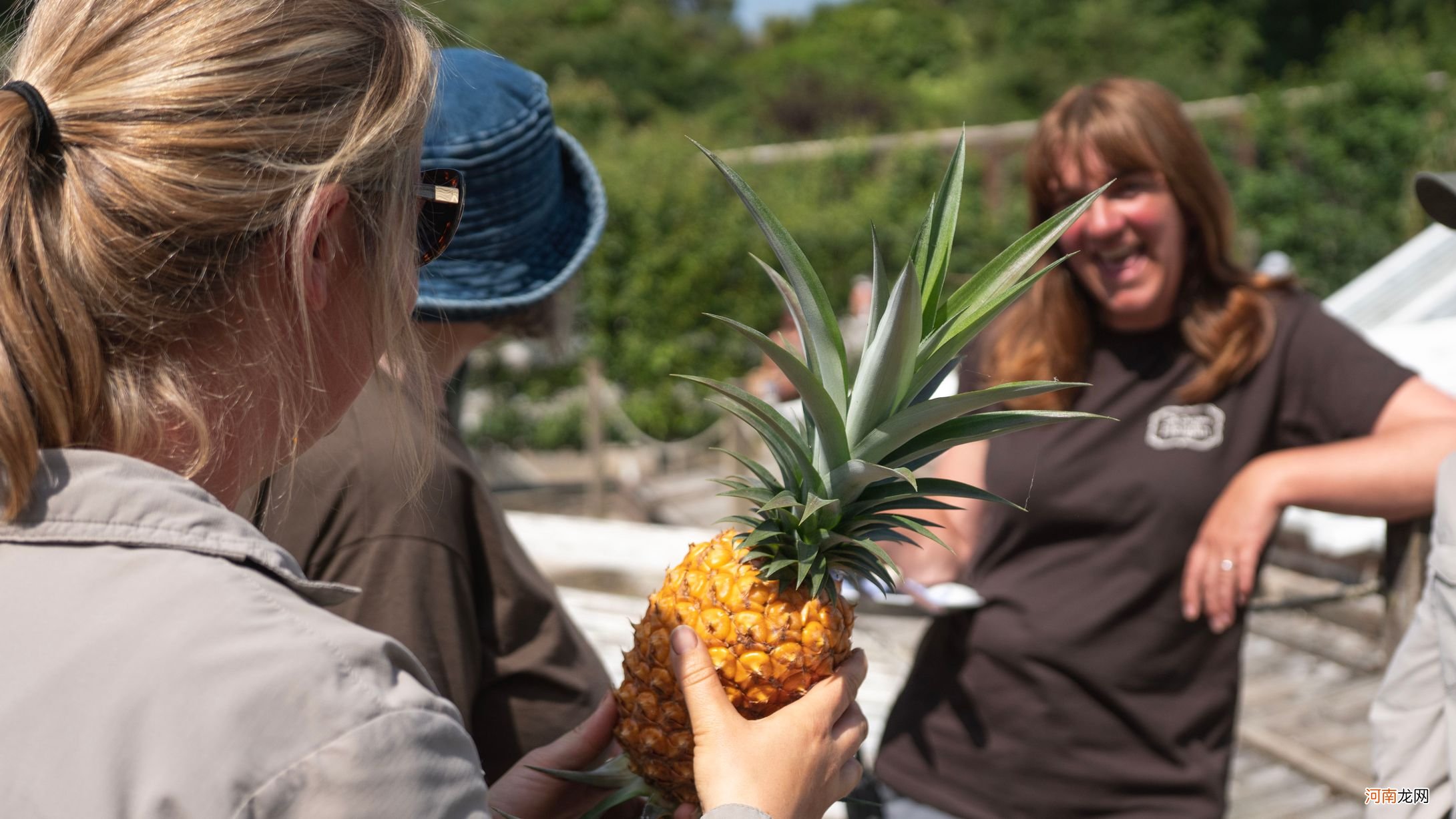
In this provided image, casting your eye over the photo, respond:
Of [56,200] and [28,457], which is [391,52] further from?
[28,457]

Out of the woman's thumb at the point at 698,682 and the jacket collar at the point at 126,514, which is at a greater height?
the jacket collar at the point at 126,514

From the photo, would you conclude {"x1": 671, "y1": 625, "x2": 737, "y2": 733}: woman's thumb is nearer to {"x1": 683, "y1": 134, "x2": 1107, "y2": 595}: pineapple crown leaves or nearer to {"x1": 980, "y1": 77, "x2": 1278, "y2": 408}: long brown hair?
{"x1": 683, "y1": 134, "x2": 1107, "y2": 595}: pineapple crown leaves

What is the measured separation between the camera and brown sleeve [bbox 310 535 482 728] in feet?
5.86

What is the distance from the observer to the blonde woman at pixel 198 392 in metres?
0.92

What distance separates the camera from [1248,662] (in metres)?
5.71

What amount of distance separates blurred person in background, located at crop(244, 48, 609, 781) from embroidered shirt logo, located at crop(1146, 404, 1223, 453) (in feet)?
4.75

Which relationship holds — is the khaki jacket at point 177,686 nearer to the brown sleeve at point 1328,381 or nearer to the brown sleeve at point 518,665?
the brown sleeve at point 518,665

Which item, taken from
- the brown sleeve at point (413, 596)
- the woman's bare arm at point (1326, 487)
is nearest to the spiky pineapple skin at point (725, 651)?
the brown sleeve at point (413, 596)

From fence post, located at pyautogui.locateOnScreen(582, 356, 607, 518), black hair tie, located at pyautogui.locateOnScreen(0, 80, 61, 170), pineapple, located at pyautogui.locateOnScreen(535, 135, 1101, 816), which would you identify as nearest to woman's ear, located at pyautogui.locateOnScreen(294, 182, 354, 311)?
black hair tie, located at pyautogui.locateOnScreen(0, 80, 61, 170)

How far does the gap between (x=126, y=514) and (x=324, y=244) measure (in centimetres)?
39

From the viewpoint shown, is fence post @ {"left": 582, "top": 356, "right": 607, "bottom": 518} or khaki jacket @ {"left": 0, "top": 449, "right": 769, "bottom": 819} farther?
fence post @ {"left": 582, "top": 356, "right": 607, "bottom": 518}

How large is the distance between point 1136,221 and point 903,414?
1.40 m

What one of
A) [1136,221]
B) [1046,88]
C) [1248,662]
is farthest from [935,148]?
[1136,221]

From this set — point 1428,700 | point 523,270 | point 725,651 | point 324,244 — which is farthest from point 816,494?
point 1428,700
